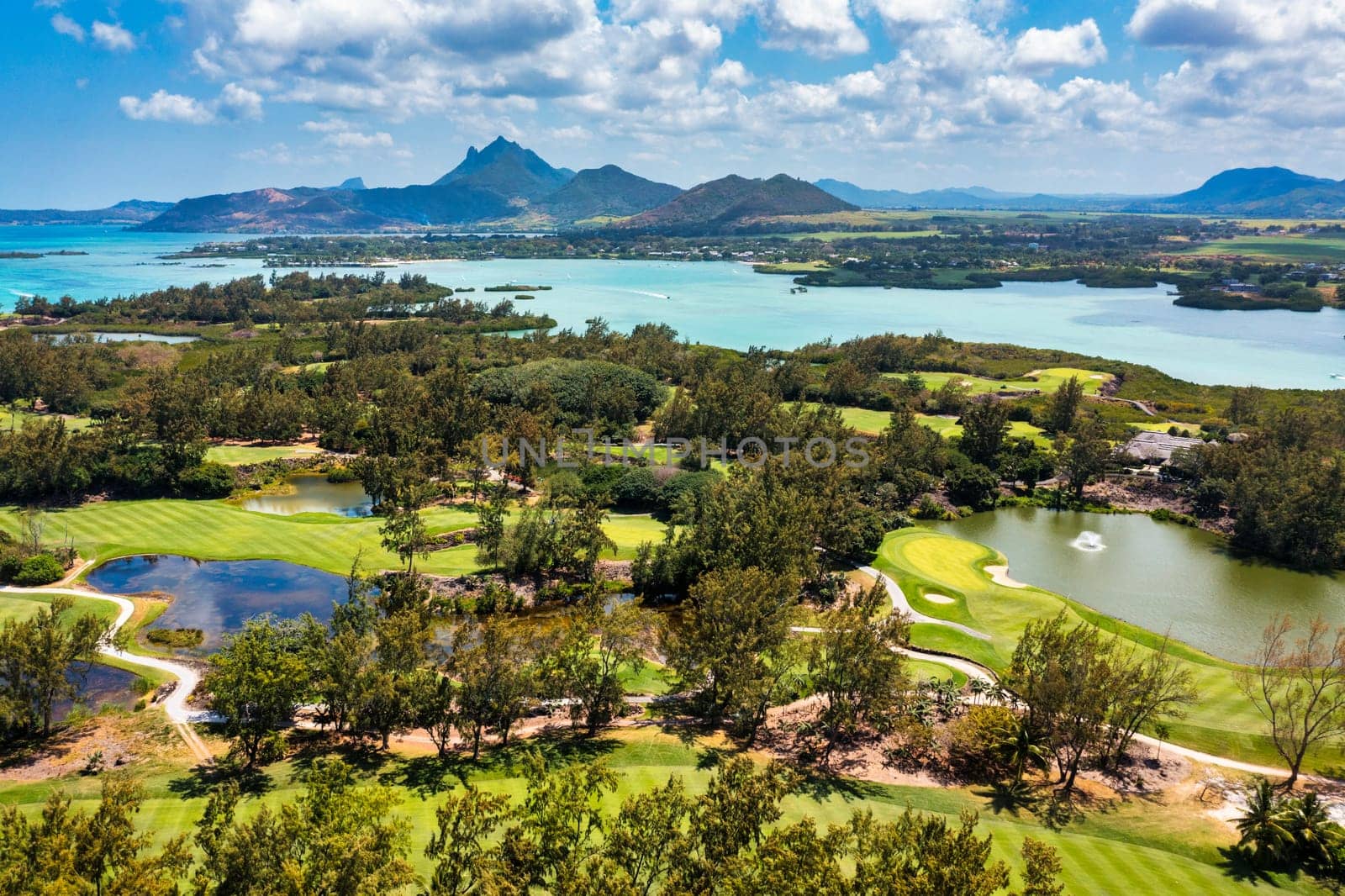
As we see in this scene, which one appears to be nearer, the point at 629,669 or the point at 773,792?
the point at 773,792

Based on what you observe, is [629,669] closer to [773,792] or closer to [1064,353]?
[773,792]

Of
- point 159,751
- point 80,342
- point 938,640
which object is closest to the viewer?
point 159,751

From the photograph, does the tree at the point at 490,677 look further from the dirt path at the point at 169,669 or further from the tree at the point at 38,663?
the tree at the point at 38,663

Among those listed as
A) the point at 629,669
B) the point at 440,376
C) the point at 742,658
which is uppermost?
the point at 440,376

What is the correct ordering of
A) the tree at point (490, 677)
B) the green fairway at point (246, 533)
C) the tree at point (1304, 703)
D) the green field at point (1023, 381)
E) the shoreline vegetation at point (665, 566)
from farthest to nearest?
the green field at point (1023, 381) → the green fairway at point (246, 533) → the shoreline vegetation at point (665, 566) → the tree at point (490, 677) → the tree at point (1304, 703)

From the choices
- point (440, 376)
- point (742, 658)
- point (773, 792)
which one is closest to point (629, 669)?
point (742, 658)

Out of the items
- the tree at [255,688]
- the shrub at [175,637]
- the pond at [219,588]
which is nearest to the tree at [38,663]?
the tree at [255,688]

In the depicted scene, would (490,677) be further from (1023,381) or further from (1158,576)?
(1023,381)
